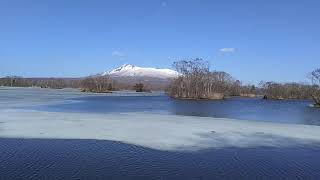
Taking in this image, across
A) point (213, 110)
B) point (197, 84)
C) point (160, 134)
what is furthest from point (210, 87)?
point (160, 134)

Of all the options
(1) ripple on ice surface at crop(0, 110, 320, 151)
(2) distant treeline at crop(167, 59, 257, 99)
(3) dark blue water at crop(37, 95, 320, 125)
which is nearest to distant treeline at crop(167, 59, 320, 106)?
(2) distant treeline at crop(167, 59, 257, 99)

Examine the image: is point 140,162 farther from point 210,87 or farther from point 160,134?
point 210,87

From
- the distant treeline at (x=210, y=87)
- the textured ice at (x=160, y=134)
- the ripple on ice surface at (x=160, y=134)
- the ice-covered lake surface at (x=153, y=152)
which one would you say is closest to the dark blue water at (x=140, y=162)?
the ice-covered lake surface at (x=153, y=152)

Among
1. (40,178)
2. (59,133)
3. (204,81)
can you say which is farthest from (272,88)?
(40,178)

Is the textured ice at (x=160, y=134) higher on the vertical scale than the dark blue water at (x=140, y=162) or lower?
higher

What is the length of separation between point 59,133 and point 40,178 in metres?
7.49

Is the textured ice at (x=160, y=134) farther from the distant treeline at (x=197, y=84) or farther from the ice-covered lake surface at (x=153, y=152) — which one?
the distant treeline at (x=197, y=84)

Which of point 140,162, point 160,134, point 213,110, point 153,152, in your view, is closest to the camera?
point 140,162

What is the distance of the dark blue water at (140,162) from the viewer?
10930mm

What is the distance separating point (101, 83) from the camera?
12444cm

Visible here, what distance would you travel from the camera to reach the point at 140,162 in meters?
12.4

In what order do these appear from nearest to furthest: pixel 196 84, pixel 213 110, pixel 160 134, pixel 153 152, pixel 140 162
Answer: pixel 140 162 → pixel 153 152 → pixel 160 134 → pixel 213 110 → pixel 196 84

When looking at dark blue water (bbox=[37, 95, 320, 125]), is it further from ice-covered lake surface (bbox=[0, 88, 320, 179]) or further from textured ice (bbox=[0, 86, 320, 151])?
ice-covered lake surface (bbox=[0, 88, 320, 179])

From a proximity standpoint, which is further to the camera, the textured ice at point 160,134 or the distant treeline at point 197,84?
→ the distant treeline at point 197,84
